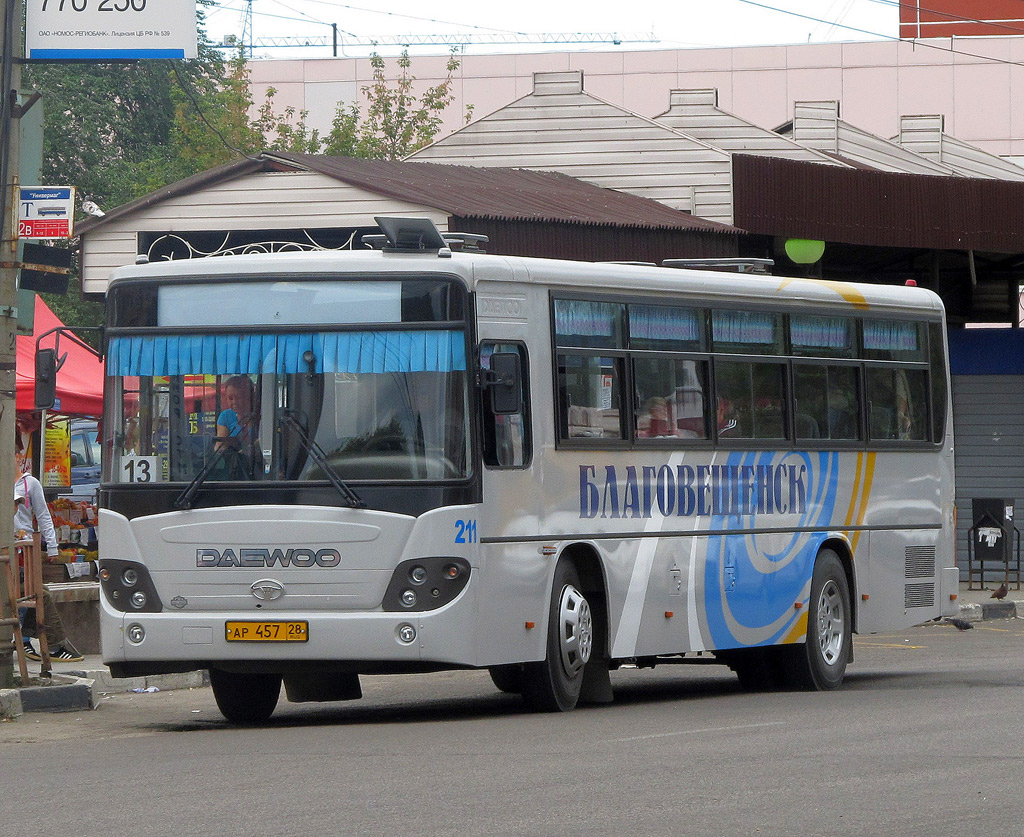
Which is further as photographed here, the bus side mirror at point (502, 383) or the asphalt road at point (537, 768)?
the bus side mirror at point (502, 383)

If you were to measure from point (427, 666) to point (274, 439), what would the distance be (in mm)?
1615

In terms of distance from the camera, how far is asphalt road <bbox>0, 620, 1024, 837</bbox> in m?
7.44

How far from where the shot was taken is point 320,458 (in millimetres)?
A: 11070

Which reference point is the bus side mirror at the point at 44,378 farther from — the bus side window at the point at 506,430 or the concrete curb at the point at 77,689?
the bus side window at the point at 506,430

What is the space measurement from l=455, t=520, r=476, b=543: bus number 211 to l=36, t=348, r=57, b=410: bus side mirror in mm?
2748

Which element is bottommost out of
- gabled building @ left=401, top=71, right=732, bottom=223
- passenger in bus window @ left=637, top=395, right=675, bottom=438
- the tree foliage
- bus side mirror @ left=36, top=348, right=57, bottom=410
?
passenger in bus window @ left=637, top=395, right=675, bottom=438

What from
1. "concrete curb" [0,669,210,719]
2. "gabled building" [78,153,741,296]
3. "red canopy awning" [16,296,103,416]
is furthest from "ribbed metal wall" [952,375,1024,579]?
"concrete curb" [0,669,210,719]

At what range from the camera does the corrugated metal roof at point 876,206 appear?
2319 cm

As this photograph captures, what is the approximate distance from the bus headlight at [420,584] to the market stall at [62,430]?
656 centimetres

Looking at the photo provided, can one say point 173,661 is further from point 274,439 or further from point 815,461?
point 815,461

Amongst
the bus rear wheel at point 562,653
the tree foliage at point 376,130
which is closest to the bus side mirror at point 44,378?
the bus rear wheel at point 562,653

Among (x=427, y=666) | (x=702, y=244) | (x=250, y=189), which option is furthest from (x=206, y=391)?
(x=702, y=244)

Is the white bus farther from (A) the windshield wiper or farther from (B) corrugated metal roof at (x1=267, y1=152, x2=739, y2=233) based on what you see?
(B) corrugated metal roof at (x1=267, y1=152, x2=739, y2=233)

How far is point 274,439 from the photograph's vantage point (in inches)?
439
